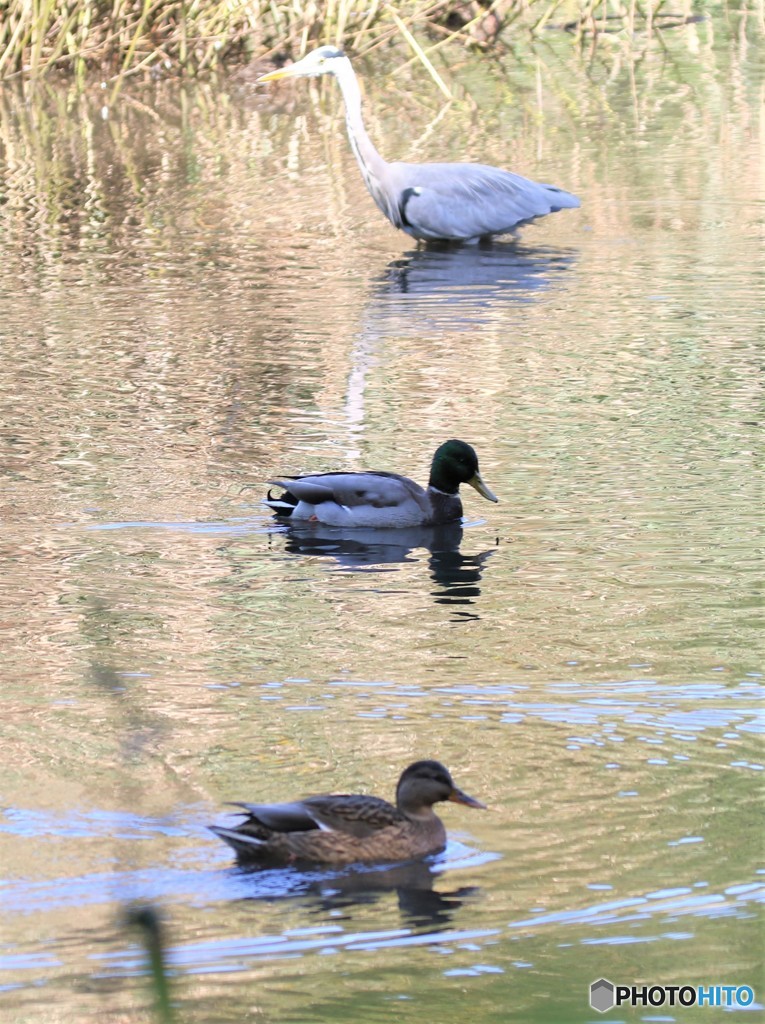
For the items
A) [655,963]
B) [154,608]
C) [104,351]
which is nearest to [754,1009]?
[655,963]

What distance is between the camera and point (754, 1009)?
376cm

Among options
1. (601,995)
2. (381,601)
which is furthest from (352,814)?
(381,601)

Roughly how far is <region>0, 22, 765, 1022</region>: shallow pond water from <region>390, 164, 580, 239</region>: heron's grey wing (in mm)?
227

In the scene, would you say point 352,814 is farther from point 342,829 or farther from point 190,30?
point 190,30

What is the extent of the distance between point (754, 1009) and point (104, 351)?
790 cm

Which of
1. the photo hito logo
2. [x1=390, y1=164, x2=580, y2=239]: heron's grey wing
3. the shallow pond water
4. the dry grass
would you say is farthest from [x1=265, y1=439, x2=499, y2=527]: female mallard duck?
the dry grass

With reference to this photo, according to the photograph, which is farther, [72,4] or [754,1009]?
[72,4]

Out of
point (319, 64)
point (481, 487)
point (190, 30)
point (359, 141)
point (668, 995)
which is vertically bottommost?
point (668, 995)

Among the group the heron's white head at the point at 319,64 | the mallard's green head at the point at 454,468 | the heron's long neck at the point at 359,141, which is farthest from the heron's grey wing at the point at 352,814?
the heron's white head at the point at 319,64

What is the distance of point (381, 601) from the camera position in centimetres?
709

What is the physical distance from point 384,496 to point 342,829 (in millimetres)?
3346

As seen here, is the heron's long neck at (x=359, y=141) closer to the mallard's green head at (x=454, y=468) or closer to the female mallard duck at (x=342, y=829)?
the mallard's green head at (x=454, y=468)

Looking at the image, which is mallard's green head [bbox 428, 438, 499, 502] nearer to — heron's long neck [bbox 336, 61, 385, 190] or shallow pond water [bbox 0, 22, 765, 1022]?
shallow pond water [bbox 0, 22, 765, 1022]

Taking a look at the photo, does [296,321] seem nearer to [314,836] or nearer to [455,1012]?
[314,836]
